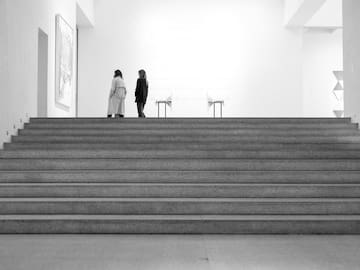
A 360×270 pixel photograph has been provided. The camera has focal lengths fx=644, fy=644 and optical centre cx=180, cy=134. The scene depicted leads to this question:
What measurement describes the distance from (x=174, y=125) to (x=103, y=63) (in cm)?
1108

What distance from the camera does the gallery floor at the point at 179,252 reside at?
5.49 m

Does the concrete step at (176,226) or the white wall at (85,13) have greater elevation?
the white wall at (85,13)

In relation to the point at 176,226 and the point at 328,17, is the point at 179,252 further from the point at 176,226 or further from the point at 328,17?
the point at 328,17

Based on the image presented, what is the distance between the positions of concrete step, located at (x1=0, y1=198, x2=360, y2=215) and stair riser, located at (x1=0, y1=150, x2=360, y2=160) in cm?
250

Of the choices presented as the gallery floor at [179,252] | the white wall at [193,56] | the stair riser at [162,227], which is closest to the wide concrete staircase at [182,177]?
the stair riser at [162,227]

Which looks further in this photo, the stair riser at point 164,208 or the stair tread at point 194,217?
the stair riser at point 164,208

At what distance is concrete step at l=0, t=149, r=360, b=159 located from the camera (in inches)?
407

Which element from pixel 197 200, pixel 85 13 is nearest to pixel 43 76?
pixel 85 13

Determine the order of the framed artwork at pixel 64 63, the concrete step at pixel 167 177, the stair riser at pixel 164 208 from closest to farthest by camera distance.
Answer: the stair riser at pixel 164 208, the concrete step at pixel 167 177, the framed artwork at pixel 64 63

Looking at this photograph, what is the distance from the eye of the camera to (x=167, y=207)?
7809 millimetres

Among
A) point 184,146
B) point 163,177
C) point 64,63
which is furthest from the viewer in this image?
point 64,63

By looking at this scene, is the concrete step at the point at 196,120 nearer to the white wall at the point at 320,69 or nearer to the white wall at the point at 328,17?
the white wall at the point at 328,17

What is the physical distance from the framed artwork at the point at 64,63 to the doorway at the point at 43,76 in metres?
0.93

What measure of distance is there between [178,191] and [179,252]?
2381mm
